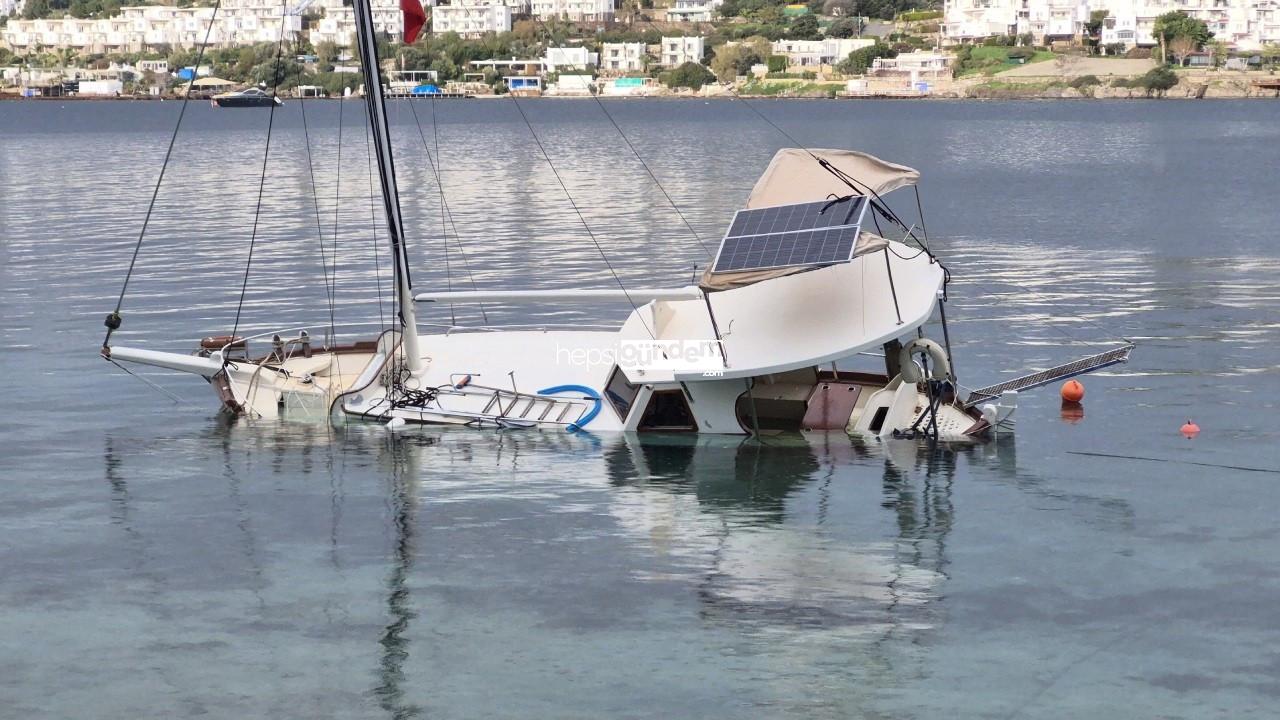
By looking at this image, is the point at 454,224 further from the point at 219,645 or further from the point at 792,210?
the point at 219,645

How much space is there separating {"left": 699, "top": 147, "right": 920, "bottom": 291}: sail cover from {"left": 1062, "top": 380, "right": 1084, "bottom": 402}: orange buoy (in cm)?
837

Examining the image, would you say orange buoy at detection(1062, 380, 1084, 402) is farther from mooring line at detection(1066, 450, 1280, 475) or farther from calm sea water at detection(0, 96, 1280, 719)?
mooring line at detection(1066, 450, 1280, 475)

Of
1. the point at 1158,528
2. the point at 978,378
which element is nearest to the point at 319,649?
the point at 1158,528

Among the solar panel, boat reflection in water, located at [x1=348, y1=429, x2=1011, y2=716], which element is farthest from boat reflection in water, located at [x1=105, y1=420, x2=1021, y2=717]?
the solar panel

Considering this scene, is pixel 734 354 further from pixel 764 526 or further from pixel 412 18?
pixel 412 18

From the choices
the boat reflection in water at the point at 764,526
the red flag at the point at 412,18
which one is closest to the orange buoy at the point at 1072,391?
the boat reflection in water at the point at 764,526

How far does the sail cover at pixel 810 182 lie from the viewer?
46.4 m

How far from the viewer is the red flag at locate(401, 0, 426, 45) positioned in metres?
A: 48.8

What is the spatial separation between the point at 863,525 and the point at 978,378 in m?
16.7

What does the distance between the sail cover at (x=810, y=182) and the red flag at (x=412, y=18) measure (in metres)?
11.1

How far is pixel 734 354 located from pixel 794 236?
3.75 metres

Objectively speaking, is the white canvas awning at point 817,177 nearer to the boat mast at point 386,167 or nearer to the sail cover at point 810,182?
the sail cover at point 810,182

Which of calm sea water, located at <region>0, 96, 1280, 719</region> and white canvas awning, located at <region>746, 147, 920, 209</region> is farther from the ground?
white canvas awning, located at <region>746, 147, 920, 209</region>

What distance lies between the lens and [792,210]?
4819 cm
